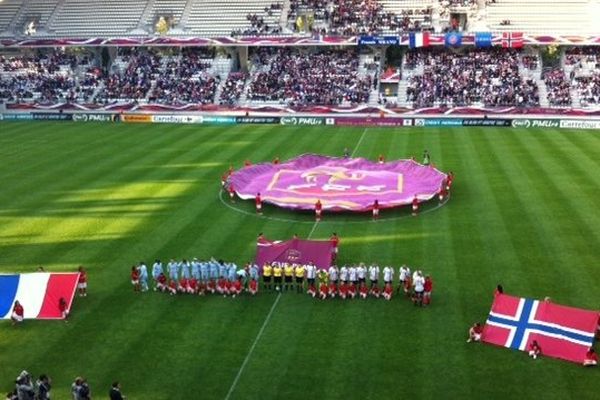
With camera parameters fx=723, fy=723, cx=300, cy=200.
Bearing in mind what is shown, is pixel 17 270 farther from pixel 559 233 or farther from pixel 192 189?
pixel 559 233

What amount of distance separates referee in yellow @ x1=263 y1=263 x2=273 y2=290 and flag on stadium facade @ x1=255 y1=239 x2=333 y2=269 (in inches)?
27.4

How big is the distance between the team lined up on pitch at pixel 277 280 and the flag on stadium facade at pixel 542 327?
2.99m

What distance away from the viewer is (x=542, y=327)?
19109 mm

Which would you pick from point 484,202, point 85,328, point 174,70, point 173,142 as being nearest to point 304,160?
point 484,202

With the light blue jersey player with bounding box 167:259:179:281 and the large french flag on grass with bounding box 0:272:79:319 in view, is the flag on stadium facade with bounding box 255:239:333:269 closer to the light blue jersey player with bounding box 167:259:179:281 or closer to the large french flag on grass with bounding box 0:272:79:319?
the light blue jersey player with bounding box 167:259:179:281

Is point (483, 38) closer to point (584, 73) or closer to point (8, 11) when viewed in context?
point (584, 73)

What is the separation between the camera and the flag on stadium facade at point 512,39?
5981cm

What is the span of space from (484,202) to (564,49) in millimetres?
36801

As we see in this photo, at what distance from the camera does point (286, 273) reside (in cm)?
2295

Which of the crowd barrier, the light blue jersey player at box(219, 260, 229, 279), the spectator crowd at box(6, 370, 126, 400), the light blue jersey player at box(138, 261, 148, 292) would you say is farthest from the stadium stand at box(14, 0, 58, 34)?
the spectator crowd at box(6, 370, 126, 400)

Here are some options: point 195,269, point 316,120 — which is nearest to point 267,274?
point 195,269

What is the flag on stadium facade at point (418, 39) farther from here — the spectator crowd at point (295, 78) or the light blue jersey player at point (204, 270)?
the light blue jersey player at point (204, 270)

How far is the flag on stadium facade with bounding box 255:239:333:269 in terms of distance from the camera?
23.5 metres

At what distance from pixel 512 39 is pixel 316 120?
18120 millimetres
